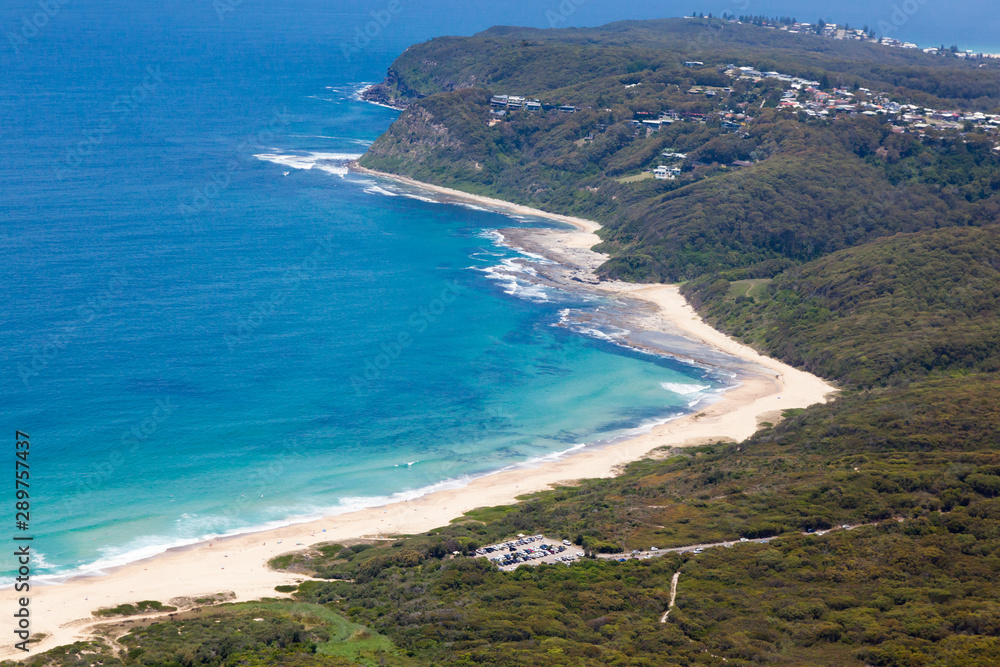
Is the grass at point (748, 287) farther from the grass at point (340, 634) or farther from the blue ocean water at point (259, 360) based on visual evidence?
the grass at point (340, 634)

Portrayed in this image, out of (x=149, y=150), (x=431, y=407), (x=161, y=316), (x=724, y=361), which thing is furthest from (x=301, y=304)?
(x=149, y=150)

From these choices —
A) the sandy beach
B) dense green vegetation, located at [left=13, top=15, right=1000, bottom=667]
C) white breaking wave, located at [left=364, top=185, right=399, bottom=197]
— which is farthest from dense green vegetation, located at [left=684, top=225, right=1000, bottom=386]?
white breaking wave, located at [left=364, top=185, right=399, bottom=197]

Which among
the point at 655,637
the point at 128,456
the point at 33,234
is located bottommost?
the point at 655,637

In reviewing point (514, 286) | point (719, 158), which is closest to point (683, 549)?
point (514, 286)

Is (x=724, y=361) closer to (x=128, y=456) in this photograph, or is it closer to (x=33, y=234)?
(x=128, y=456)

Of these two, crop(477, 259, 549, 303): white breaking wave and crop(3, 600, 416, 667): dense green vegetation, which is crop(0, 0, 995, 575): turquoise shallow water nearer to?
crop(477, 259, 549, 303): white breaking wave

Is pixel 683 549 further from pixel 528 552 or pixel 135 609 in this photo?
pixel 135 609
